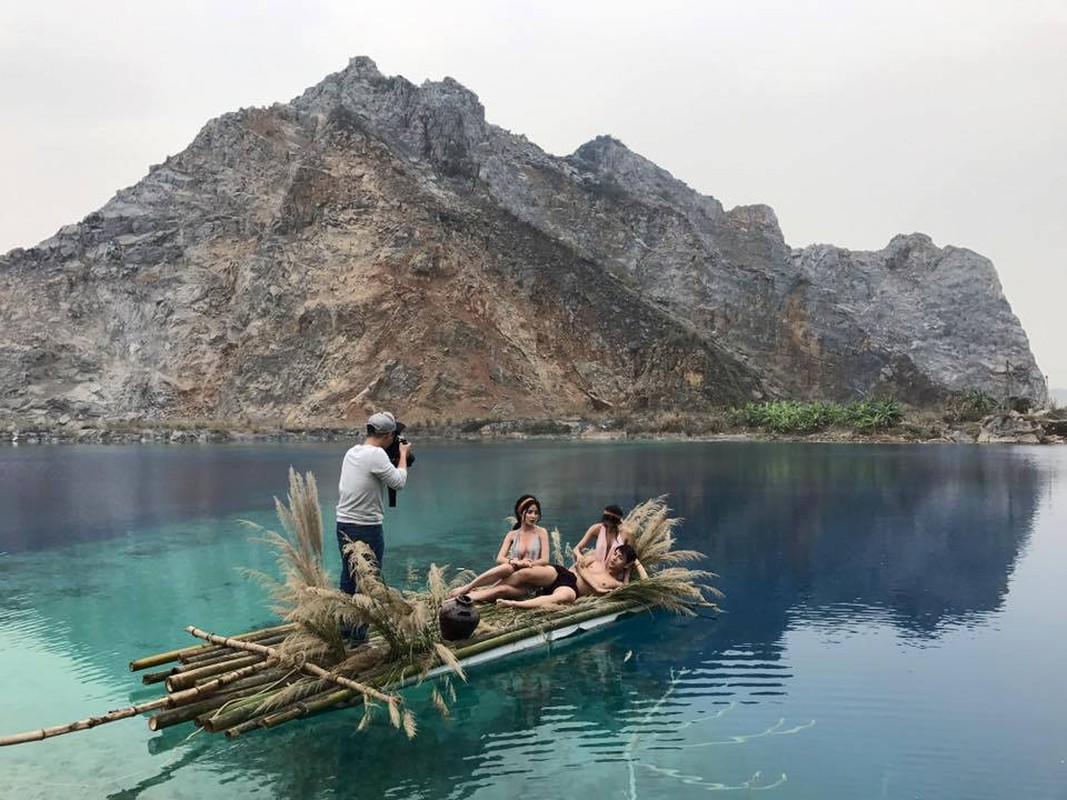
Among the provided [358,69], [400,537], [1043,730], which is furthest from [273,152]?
[1043,730]

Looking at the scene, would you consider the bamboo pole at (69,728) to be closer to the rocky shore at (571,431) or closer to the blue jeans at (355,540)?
the blue jeans at (355,540)

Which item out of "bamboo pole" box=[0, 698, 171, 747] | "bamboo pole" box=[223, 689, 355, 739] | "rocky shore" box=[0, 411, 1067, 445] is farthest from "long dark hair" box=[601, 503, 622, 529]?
"rocky shore" box=[0, 411, 1067, 445]

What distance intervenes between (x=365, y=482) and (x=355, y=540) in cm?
69

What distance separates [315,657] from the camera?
317 inches

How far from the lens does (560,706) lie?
28.6ft

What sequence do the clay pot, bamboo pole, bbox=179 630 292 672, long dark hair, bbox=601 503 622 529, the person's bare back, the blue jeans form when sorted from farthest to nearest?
long dark hair, bbox=601 503 622 529 < the person's bare back < the clay pot < the blue jeans < bamboo pole, bbox=179 630 292 672

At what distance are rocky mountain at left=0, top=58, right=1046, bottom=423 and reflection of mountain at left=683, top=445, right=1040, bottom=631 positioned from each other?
175 feet

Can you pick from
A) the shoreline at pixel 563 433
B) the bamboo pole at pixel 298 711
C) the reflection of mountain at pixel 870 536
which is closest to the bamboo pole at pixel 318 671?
the bamboo pole at pixel 298 711

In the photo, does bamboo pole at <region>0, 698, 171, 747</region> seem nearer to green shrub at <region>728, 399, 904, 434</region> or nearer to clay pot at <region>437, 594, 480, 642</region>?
clay pot at <region>437, 594, 480, 642</region>

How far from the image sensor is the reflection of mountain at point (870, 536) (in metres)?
13.9

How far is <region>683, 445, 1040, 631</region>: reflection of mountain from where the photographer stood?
13914mm

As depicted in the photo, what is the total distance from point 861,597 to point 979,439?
63.3 metres

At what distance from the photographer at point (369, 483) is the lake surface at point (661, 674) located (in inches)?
71.4

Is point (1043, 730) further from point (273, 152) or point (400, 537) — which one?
point (273, 152)
